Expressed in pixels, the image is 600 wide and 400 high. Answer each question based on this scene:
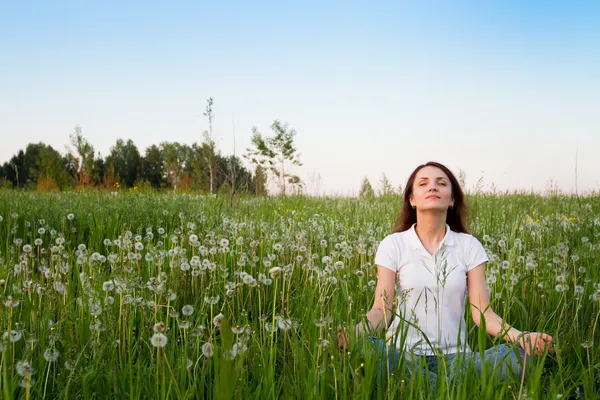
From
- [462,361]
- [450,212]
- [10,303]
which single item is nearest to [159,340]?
[10,303]

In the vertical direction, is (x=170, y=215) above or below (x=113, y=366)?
above

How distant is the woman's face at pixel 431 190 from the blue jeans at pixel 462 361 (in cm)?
95

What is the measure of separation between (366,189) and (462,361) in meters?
12.9

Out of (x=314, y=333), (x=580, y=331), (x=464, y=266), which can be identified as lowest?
(x=580, y=331)

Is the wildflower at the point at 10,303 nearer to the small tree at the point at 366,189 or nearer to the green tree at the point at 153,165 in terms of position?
the small tree at the point at 366,189

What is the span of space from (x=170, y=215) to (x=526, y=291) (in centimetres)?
535

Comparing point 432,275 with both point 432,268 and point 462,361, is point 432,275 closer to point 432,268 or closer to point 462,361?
point 432,268

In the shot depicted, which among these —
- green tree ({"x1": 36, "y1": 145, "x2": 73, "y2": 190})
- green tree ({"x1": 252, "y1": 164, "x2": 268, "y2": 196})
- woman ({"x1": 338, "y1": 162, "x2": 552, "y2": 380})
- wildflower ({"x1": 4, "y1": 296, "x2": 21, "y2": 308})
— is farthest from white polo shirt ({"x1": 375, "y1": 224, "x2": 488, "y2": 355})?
green tree ({"x1": 36, "y1": 145, "x2": 73, "y2": 190})

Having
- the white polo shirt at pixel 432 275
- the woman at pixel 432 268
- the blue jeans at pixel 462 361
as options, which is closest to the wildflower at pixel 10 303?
the blue jeans at pixel 462 361

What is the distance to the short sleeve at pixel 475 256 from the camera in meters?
3.56

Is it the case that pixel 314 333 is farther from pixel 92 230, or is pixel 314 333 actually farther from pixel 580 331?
pixel 92 230

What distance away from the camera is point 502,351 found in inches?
115

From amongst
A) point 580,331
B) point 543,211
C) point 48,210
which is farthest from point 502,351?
point 543,211

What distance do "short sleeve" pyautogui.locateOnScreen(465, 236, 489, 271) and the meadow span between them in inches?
11.8
